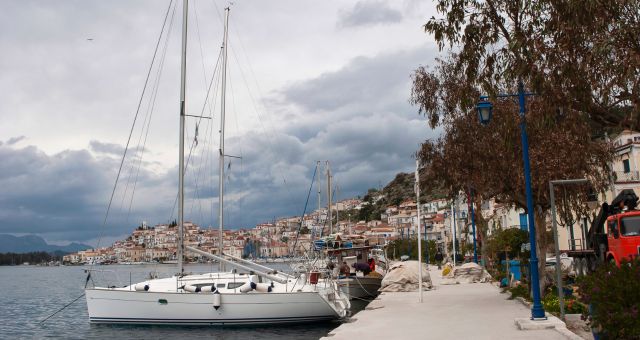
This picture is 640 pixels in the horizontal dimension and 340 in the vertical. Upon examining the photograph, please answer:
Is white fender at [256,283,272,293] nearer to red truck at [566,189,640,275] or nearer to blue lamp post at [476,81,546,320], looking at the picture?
red truck at [566,189,640,275]

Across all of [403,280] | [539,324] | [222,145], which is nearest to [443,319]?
[539,324]

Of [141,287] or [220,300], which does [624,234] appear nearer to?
[220,300]

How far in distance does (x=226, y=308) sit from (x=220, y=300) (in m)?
0.39

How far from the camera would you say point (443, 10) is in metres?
12.3

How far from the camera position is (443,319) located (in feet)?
53.3

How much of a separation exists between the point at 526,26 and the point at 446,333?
671cm

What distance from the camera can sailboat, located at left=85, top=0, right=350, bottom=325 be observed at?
926 inches

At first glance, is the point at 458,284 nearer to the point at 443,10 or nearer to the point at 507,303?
the point at 507,303

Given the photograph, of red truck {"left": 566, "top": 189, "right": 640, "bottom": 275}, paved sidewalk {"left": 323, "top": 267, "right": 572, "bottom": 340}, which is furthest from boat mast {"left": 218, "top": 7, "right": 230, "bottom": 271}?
red truck {"left": 566, "top": 189, "right": 640, "bottom": 275}

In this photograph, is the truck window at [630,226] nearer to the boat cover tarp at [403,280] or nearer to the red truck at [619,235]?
the red truck at [619,235]

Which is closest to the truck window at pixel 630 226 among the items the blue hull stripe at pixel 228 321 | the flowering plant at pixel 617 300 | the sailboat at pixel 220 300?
the flowering plant at pixel 617 300

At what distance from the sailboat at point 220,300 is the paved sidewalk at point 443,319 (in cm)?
249

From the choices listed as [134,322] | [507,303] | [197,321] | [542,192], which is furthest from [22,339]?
[542,192]

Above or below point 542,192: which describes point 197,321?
below
